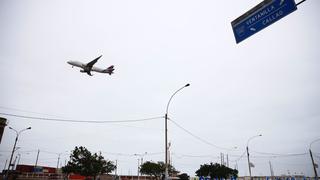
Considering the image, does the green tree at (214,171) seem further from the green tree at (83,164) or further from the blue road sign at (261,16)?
the blue road sign at (261,16)

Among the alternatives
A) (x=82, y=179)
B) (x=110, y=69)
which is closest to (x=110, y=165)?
(x=82, y=179)

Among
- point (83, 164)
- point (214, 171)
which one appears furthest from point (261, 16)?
point (214, 171)

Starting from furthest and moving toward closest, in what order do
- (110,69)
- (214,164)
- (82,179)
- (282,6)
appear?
(82,179) → (214,164) → (110,69) → (282,6)

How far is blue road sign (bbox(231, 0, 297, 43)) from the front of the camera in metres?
6.78

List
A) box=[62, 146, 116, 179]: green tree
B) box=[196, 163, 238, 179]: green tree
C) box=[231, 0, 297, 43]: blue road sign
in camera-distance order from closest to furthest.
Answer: box=[231, 0, 297, 43]: blue road sign, box=[62, 146, 116, 179]: green tree, box=[196, 163, 238, 179]: green tree

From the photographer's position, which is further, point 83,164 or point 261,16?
point 83,164

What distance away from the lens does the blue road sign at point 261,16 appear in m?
6.78

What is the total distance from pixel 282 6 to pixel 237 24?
1528 millimetres

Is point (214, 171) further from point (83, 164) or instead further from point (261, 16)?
point (261, 16)

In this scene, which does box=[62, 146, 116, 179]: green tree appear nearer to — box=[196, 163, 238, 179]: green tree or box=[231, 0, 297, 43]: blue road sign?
box=[196, 163, 238, 179]: green tree

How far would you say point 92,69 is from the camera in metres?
31.2

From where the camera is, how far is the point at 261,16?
7.27 metres

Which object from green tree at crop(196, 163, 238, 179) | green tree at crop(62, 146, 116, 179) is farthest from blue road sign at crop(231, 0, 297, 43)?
green tree at crop(196, 163, 238, 179)

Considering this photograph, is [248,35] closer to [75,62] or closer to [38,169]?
[75,62]
